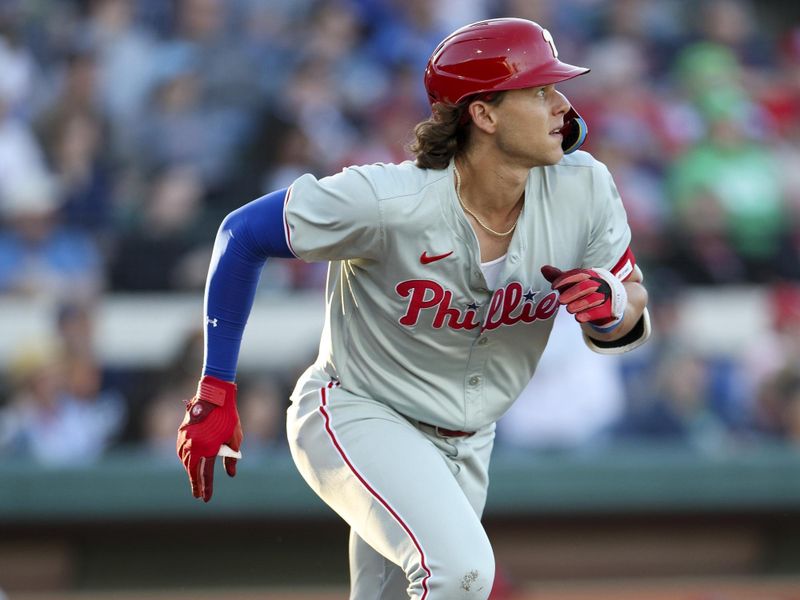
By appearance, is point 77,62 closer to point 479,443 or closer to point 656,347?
point 656,347

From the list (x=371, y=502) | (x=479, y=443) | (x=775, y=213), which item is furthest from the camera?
(x=775, y=213)

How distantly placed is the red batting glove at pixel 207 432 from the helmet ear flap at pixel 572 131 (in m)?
0.96

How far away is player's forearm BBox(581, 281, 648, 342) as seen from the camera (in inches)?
117

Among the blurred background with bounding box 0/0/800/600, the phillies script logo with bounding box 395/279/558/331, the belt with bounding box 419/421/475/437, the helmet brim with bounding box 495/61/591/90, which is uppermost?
the helmet brim with bounding box 495/61/591/90

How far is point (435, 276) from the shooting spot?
9.48 feet

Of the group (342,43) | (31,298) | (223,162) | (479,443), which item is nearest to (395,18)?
(342,43)

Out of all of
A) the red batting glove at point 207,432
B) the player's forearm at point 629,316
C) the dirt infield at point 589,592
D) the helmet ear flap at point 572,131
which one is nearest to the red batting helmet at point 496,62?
the helmet ear flap at point 572,131

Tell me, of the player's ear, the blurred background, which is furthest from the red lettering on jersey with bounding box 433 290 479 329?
the blurred background

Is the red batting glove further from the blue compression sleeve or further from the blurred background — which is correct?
the blurred background

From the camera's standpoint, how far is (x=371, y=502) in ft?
9.14

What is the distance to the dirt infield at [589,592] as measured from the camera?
5.56m

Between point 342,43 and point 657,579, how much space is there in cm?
321

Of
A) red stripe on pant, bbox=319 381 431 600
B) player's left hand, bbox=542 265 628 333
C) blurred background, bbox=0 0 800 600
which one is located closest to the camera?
red stripe on pant, bbox=319 381 431 600

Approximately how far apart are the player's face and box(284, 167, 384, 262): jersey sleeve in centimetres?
33
